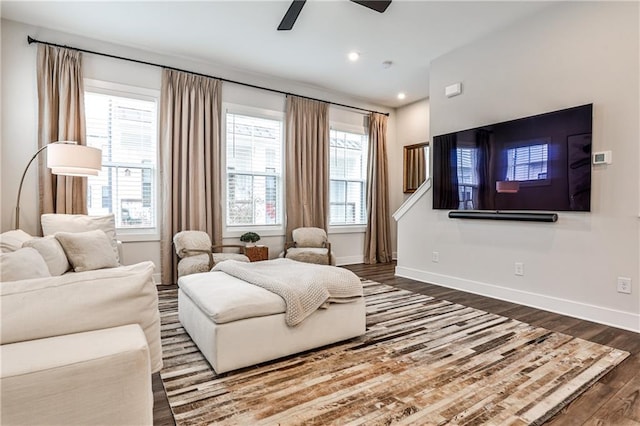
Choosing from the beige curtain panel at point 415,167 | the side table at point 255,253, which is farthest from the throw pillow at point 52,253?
the beige curtain panel at point 415,167

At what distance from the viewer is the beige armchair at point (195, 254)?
4.02m

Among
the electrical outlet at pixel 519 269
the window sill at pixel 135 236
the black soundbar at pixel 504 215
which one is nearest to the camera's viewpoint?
the black soundbar at pixel 504 215

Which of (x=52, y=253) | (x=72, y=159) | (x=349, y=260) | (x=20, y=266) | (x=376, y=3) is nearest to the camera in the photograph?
(x=20, y=266)

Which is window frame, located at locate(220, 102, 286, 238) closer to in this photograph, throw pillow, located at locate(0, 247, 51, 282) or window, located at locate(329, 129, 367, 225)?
window, located at locate(329, 129, 367, 225)

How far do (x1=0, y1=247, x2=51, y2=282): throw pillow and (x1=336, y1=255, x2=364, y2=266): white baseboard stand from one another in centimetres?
473

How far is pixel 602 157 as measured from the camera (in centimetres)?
303

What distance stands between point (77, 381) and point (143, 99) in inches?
169

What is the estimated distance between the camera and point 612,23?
118 inches

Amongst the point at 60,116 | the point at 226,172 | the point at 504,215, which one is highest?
the point at 60,116

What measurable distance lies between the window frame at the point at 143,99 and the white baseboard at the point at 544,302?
11.8 feet

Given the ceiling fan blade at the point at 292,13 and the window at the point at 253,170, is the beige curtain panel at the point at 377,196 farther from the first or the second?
the ceiling fan blade at the point at 292,13

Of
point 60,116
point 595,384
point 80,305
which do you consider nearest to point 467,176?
point 595,384

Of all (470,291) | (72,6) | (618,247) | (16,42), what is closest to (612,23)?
(618,247)

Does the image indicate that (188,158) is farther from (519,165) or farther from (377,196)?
(519,165)
